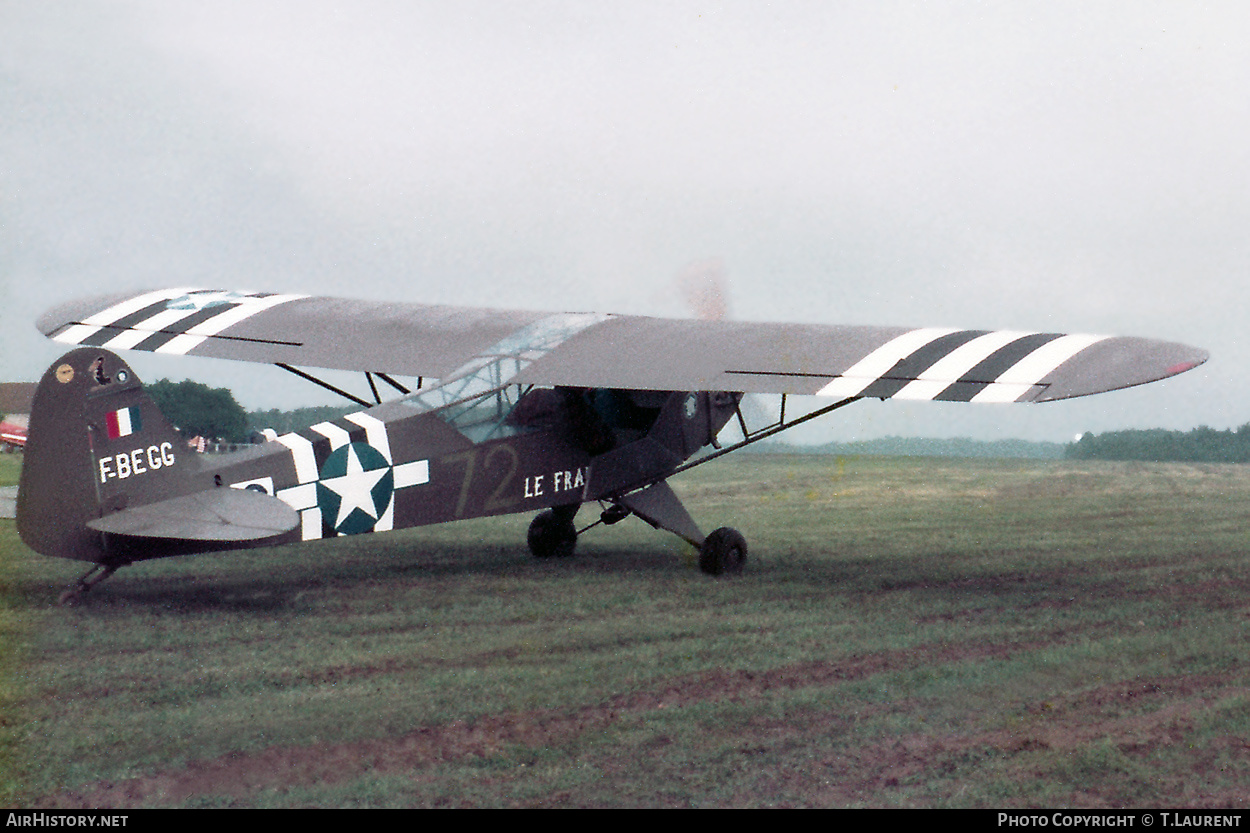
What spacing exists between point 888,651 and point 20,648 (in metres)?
5.76

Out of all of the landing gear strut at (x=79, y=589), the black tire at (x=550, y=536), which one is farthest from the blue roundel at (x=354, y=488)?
the black tire at (x=550, y=536)

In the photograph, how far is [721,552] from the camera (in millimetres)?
10203

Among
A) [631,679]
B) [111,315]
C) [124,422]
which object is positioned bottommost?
[631,679]

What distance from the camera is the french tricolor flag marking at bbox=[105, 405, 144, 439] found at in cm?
758

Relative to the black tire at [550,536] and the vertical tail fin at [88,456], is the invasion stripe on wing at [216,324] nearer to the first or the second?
the black tire at [550,536]

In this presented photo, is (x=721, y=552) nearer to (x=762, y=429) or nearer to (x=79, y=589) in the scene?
(x=762, y=429)

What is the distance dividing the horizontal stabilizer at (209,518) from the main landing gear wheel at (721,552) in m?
4.10

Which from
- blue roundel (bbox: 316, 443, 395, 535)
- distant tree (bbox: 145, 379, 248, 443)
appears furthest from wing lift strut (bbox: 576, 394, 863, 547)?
distant tree (bbox: 145, 379, 248, 443)

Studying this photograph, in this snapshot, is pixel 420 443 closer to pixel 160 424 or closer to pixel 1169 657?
pixel 160 424

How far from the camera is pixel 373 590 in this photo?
9.20m

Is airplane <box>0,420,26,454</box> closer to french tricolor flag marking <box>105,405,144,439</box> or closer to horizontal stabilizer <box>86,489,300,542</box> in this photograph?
french tricolor flag marking <box>105,405,144,439</box>

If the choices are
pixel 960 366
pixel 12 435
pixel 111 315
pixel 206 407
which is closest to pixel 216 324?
pixel 111 315

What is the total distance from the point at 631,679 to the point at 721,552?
156 inches
